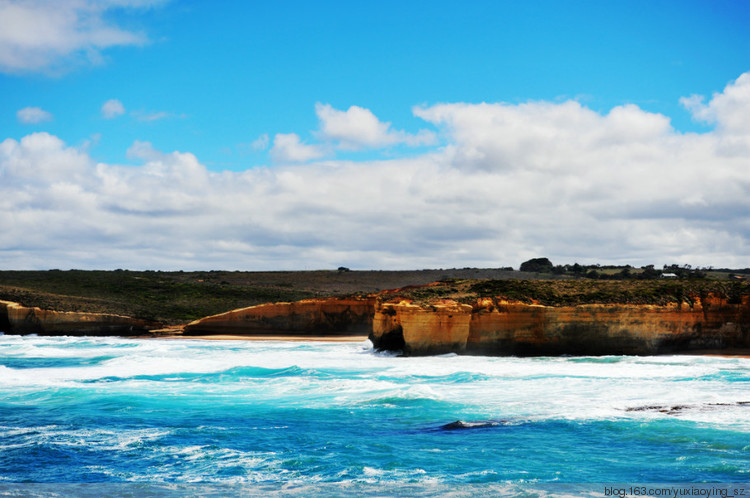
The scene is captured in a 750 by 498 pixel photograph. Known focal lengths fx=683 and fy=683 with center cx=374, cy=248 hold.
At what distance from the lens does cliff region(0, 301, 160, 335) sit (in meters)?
48.4

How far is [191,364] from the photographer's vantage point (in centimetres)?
3058

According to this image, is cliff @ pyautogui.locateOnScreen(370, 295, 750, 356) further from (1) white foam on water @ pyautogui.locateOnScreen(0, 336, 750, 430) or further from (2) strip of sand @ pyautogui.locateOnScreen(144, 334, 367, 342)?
Result: (2) strip of sand @ pyautogui.locateOnScreen(144, 334, 367, 342)

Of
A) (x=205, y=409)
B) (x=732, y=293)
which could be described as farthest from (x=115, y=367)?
(x=732, y=293)

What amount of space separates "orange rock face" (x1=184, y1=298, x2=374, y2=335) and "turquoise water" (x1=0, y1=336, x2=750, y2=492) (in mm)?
17107

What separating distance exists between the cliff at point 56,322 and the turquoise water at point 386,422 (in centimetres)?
2054

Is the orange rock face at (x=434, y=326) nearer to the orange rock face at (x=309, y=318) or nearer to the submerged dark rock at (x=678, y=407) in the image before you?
the submerged dark rock at (x=678, y=407)

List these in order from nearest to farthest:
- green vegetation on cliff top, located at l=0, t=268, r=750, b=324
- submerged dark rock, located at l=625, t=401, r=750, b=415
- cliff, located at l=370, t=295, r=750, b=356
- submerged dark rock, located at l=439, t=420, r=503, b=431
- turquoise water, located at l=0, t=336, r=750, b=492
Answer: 1. turquoise water, located at l=0, t=336, r=750, b=492
2. submerged dark rock, located at l=439, t=420, r=503, b=431
3. submerged dark rock, located at l=625, t=401, r=750, b=415
4. cliff, located at l=370, t=295, r=750, b=356
5. green vegetation on cliff top, located at l=0, t=268, r=750, b=324

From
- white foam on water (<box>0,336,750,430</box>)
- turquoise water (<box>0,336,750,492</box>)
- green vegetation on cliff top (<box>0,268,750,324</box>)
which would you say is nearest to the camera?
turquoise water (<box>0,336,750,492</box>)

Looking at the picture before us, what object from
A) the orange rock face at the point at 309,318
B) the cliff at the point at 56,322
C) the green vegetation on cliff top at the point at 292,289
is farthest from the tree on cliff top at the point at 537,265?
the cliff at the point at 56,322

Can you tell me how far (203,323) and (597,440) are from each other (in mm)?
39076

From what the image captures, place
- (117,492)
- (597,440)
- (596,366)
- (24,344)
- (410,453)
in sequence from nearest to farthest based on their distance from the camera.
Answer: (117,492) < (410,453) < (597,440) < (596,366) < (24,344)

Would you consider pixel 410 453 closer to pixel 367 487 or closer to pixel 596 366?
pixel 367 487

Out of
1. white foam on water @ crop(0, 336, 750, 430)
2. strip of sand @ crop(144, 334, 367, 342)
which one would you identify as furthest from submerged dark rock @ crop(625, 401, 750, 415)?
strip of sand @ crop(144, 334, 367, 342)

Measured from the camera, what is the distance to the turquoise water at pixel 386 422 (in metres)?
11.5
